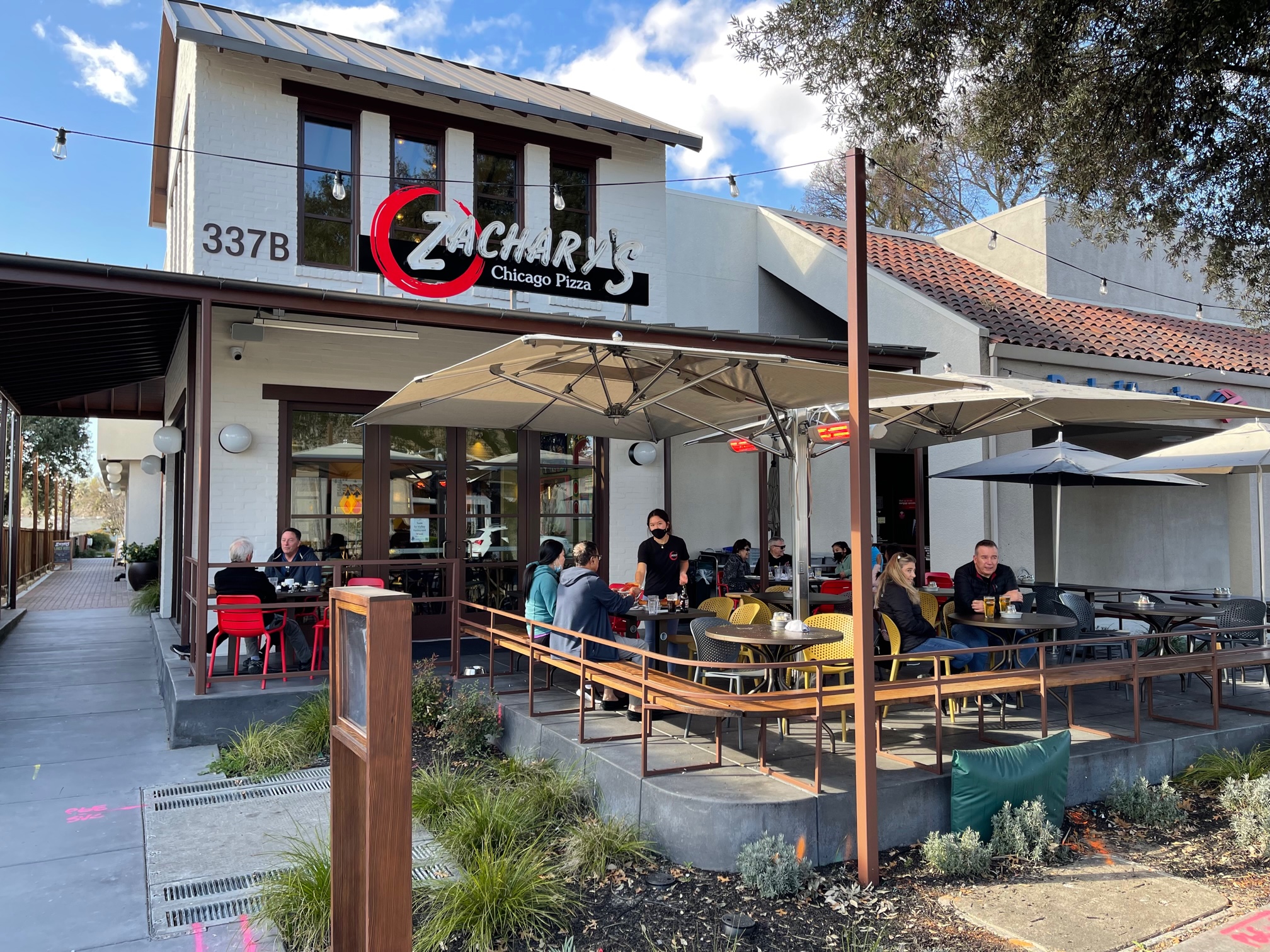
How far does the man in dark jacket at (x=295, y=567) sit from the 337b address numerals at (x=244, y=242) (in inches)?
120

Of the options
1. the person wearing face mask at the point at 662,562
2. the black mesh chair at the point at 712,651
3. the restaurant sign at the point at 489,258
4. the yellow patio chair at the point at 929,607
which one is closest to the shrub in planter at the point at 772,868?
the black mesh chair at the point at 712,651

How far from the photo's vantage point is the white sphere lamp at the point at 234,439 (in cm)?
938

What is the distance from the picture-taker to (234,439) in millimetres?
9383

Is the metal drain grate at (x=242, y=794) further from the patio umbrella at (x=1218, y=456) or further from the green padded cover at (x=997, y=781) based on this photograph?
the patio umbrella at (x=1218, y=456)

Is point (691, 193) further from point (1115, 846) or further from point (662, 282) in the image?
point (1115, 846)

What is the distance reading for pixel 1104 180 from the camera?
9391 mm

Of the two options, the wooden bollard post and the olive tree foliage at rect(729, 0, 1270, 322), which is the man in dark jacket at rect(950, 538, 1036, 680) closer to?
the olive tree foliage at rect(729, 0, 1270, 322)

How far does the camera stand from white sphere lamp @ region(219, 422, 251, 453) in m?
9.38

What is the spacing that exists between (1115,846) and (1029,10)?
22.5ft

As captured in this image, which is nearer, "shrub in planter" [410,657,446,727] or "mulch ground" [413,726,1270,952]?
"mulch ground" [413,726,1270,952]

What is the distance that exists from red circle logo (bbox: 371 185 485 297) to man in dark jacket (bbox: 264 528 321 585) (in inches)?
116

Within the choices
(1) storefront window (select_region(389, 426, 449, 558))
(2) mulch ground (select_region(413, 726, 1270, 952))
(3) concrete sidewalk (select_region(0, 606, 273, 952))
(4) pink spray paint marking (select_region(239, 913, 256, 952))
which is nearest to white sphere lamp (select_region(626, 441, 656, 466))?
(1) storefront window (select_region(389, 426, 449, 558))

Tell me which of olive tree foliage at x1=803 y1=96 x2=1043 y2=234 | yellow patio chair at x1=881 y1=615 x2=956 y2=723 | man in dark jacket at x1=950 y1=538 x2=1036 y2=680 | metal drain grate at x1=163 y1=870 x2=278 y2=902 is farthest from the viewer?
olive tree foliage at x1=803 y1=96 x2=1043 y2=234

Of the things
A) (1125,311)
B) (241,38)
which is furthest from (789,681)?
(1125,311)
